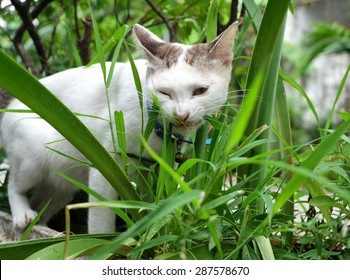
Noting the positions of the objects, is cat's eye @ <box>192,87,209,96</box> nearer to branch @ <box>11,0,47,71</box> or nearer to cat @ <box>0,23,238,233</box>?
cat @ <box>0,23,238,233</box>

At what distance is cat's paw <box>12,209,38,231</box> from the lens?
1.72 metres

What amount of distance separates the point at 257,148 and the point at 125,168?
35 centimetres

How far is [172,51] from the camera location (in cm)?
149

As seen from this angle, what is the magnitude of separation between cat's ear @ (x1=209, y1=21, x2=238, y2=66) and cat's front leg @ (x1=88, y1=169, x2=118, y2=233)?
20.3 inches

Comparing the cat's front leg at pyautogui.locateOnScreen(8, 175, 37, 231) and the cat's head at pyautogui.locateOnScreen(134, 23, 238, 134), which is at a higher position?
the cat's head at pyautogui.locateOnScreen(134, 23, 238, 134)

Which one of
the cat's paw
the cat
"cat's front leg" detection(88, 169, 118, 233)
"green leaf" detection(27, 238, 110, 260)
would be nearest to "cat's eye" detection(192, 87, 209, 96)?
the cat

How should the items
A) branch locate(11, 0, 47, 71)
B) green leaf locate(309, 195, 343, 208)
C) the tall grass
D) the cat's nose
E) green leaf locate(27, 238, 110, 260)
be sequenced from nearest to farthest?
the tall grass < green leaf locate(27, 238, 110, 260) < green leaf locate(309, 195, 343, 208) < the cat's nose < branch locate(11, 0, 47, 71)

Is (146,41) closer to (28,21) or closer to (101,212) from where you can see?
(101,212)

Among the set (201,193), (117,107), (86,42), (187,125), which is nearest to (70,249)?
(201,193)

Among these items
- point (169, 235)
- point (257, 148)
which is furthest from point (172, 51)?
point (169, 235)

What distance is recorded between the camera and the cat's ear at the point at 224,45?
4.55ft

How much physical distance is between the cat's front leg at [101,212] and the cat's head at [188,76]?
0.31 meters

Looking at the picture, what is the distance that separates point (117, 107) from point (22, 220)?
53 centimetres
